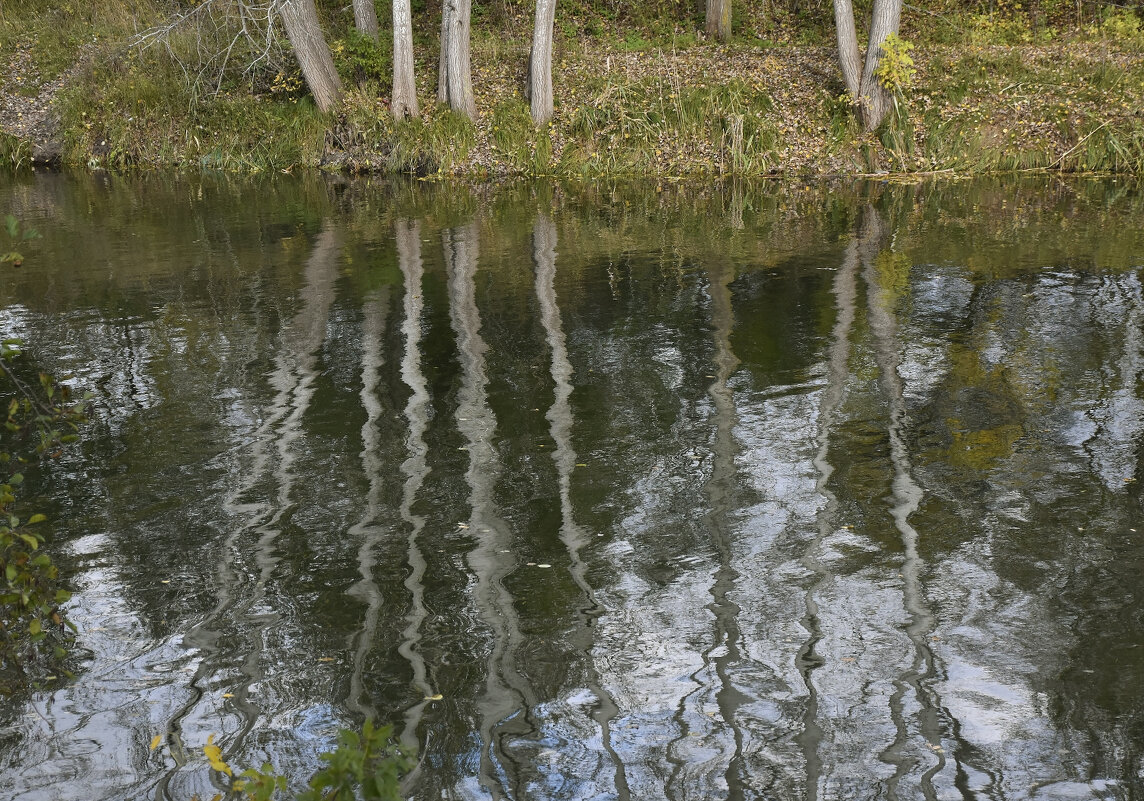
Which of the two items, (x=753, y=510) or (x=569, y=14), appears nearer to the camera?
(x=753, y=510)

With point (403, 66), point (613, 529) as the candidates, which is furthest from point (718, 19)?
point (613, 529)

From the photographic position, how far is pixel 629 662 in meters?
4.88

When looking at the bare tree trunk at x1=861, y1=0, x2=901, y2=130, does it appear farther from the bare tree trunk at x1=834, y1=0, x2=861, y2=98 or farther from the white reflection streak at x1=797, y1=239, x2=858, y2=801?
the white reflection streak at x1=797, y1=239, x2=858, y2=801

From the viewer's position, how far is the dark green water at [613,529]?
432 cm

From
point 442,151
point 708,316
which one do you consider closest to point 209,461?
point 708,316

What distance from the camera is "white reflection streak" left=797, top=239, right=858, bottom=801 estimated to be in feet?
14.1

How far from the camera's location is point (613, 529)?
6.22m

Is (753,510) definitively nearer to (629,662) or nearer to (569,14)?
(629,662)

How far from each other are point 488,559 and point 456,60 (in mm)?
18574

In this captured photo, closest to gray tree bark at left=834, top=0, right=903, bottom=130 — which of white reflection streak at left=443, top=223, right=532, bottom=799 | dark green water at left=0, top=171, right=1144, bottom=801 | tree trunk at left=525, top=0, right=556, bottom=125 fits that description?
tree trunk at left=525, top=0, right=556, bottom=125

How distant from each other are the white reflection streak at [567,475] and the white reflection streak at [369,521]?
0.93 m

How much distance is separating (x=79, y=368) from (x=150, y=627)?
4.89 meters

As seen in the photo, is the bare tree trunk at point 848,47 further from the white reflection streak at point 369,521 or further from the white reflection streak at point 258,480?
the white reflection streak at point 369,521

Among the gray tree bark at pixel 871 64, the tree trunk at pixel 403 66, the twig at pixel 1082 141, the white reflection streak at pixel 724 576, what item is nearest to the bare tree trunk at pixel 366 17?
the tree trunk at pixel 403 66
